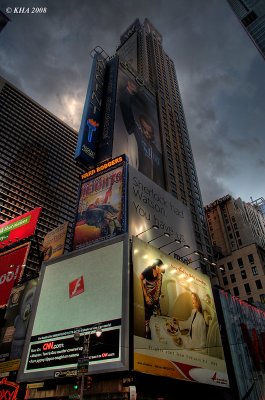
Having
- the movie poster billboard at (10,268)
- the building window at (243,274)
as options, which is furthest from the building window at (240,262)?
the movie poster billboard at (10,268)

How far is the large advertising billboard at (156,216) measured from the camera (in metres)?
30.9

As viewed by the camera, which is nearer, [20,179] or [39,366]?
[39,366]

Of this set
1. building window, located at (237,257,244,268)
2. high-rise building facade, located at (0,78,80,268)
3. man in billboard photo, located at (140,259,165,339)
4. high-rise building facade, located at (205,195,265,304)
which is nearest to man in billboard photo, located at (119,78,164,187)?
man in billboard photo, located at (140,259,165,339)

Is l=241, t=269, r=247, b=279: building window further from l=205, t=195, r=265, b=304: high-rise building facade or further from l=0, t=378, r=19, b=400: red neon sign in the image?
l=0, t=378, r=19, b=400: red neon sign

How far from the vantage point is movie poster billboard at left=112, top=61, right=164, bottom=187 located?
42.7 m

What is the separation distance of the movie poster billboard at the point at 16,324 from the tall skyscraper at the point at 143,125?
692 inches

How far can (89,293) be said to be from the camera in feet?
76.2

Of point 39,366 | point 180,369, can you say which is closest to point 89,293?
point 39,366

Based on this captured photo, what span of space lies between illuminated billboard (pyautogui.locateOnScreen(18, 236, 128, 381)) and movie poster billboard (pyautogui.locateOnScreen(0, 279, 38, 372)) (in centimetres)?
495

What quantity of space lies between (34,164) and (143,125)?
114992 millimetres

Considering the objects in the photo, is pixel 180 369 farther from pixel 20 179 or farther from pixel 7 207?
pixel 20 179

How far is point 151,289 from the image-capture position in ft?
77.6

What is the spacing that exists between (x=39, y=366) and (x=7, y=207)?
382 ft

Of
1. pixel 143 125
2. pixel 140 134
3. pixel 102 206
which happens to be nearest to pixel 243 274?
pixel 143 125
